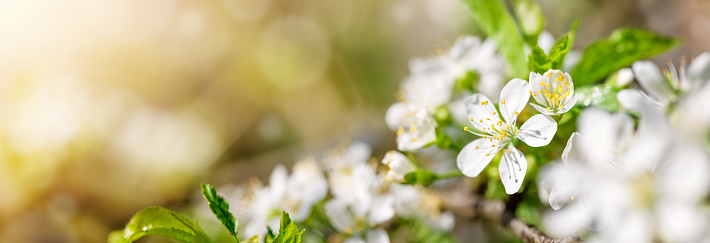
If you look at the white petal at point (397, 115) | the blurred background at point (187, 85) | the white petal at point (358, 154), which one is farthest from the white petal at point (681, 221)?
the blurred background at point (187, 85)

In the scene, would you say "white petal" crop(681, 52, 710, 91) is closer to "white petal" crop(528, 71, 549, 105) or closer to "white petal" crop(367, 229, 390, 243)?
"white petal" crop(528, 71, 549, 105)

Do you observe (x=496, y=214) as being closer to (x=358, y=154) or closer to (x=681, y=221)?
(x=358, y=154)

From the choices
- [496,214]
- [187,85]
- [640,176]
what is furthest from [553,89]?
[187,85]

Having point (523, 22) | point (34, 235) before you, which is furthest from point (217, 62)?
point (523, 22)

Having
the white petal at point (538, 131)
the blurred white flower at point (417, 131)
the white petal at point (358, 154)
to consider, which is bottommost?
the white petal at point (538, 131)

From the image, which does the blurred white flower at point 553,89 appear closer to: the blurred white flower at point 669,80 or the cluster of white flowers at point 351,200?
the blurred white flower at point 669,80
